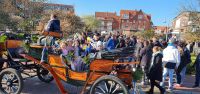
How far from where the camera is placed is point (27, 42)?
8.98m

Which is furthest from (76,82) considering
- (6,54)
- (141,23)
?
(141,23)

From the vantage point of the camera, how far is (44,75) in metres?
11.0

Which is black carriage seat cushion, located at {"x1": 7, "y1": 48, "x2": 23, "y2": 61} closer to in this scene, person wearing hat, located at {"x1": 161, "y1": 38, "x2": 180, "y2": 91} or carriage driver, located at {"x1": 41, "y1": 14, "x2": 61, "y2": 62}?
carriage driver, located at {"x1": 41, "y1": 14, "x2": 61, "y2": 62}

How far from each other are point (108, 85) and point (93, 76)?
465 mm

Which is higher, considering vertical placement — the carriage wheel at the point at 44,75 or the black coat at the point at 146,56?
the black coat at the point at 146,56

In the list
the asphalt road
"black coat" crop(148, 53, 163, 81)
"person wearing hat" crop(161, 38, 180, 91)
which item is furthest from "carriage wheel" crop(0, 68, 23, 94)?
"person wearing hat" crop(161, 38, 180, 91)

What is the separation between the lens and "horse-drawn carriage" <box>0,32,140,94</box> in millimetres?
7703

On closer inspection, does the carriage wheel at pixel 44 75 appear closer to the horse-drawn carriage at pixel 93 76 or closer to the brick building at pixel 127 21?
the horse-drawn carriage at pixel 93 76

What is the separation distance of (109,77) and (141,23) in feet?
370

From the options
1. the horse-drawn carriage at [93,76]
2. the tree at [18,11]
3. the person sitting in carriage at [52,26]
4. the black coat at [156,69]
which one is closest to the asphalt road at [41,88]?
the horse-drawn carriage at [93,76]

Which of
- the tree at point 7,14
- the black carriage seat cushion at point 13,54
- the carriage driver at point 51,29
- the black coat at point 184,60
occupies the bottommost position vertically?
the black coat at point 184,60

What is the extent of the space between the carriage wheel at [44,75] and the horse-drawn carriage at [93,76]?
6.29 ft

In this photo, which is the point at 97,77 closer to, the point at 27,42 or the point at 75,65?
the point at 75,65

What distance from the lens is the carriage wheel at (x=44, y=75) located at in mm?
10820
